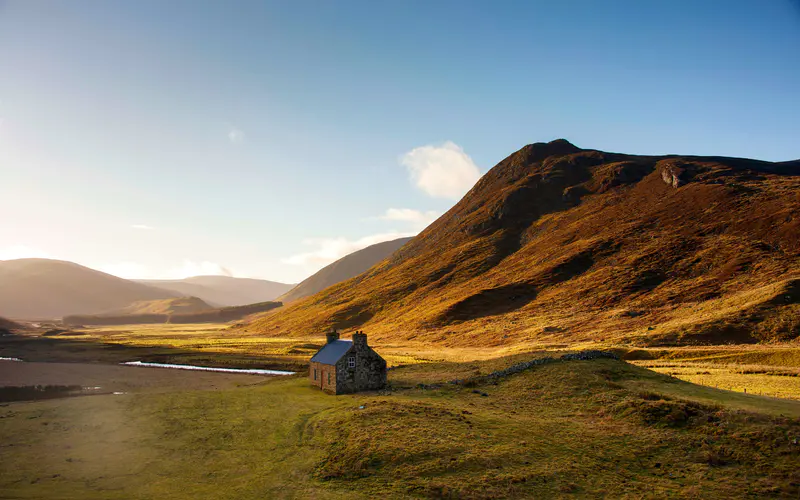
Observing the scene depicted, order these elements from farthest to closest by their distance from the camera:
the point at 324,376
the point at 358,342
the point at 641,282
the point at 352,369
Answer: the point at 641,282 < the point at 324,376 < the point at 358,342 < the point at 352,369

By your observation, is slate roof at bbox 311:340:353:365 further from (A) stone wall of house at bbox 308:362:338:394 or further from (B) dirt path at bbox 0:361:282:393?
(B) dirt path at bbox 0:361:282:393

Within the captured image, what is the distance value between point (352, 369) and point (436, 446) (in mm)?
23336

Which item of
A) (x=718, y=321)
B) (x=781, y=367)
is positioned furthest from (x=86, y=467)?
(x=718, y=321)

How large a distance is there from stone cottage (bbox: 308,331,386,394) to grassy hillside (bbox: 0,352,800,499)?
5.01m

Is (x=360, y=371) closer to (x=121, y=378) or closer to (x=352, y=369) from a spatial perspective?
(x=352, y=369)

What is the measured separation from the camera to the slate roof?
53844 mm

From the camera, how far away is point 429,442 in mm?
32281

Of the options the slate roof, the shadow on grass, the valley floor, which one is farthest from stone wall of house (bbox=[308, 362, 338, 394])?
the shadow on grass

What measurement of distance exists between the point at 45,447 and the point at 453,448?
102 ft

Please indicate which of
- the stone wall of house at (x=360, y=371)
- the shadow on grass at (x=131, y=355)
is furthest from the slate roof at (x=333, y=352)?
the shadow on grass at (x=131, y=355)

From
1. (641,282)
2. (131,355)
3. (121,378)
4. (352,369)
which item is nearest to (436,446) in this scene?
(352,369)

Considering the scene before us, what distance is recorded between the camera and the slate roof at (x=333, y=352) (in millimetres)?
53844

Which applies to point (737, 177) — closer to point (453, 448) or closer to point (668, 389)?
point (668, 389)

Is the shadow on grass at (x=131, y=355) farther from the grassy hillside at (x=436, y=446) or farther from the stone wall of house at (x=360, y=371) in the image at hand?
the grassy hillside at (x=436, y=446)
